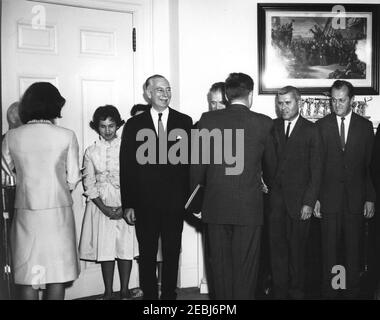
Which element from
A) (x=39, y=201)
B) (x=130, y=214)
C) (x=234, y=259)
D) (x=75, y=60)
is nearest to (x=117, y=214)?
(x=130, y=214)

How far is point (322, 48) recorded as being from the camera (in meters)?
4.02

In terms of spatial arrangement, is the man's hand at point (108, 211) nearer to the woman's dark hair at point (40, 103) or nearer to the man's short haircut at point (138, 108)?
the man's short haircut at point (138, 108)

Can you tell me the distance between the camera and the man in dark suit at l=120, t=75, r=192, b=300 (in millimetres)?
3016

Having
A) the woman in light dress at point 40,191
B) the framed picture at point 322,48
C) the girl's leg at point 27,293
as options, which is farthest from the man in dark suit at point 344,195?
the girl's leg at point 27,293

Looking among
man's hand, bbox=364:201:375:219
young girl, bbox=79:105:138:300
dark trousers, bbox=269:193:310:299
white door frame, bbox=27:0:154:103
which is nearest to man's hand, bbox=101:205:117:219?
young girl, bbox=79:105:138:300

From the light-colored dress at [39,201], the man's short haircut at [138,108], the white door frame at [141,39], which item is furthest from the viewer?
the white door frame at [141,39]

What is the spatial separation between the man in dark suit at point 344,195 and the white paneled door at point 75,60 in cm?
163

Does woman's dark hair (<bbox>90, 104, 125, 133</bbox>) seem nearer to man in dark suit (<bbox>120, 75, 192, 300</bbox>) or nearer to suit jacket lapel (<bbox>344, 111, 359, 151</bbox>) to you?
man in dark suit (<bbox>120, 75, 192, 300</bbox>)

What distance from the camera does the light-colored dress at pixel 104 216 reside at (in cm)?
336
